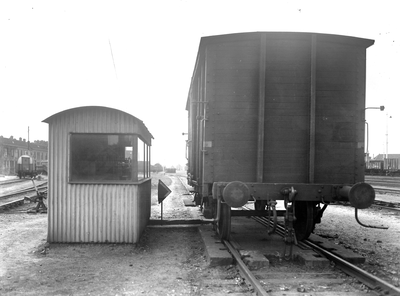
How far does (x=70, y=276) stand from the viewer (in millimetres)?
5629

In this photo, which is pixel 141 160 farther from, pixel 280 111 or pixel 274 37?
pixel 274 37

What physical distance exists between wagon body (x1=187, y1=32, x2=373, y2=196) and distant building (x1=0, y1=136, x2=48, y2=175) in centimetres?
5264

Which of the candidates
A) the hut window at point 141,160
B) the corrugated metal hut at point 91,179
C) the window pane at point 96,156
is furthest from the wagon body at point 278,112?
the hut window at point 141,160

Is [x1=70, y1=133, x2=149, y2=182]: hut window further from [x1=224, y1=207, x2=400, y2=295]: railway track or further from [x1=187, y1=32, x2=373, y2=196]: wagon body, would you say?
[x1=224, y1=207, x2=400, y2=295]: railway track

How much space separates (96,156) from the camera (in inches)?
307

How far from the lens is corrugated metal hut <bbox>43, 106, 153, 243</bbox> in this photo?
303 inches

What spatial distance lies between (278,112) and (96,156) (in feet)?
12.9

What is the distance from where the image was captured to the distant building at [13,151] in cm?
6425

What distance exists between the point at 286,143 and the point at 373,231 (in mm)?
5042

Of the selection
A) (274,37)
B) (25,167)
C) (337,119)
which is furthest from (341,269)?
(25,167)

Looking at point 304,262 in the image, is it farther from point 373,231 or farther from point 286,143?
point 373,231

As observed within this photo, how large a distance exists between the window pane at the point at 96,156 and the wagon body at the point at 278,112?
227 cm

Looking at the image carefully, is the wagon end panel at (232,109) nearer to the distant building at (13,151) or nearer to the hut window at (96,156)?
the hut window at (96,156)

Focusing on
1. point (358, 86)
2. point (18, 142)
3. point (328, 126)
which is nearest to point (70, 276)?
point (328, 126)
